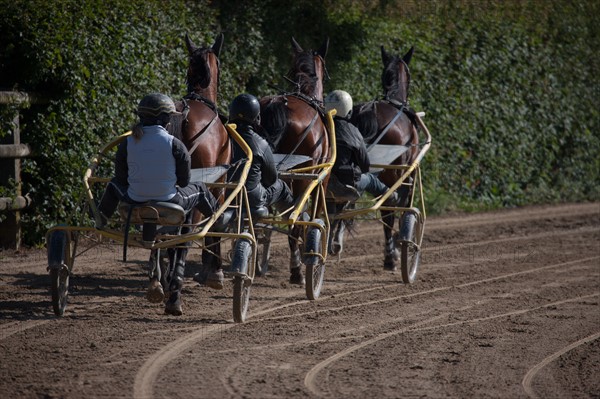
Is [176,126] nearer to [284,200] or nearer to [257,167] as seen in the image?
[257,167]

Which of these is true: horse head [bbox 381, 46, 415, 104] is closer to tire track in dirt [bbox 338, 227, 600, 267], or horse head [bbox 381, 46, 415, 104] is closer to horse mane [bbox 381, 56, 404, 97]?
horse mane [bbox 381, 56, 404, 97]

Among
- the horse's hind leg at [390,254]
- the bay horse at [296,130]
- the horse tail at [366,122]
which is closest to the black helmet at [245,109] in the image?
the bay horse at [296,130]

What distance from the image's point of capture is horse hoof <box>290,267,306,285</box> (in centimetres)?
Result: 1066

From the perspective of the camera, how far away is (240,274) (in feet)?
26.8

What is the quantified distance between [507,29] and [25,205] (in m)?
11.1

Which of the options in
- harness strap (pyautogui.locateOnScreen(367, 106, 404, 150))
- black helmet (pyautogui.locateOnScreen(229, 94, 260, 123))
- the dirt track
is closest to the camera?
the dirt track

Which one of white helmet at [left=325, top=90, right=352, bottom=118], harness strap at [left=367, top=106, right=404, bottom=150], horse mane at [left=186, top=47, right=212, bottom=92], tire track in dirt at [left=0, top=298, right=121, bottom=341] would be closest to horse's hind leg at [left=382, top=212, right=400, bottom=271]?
harness strap at [left=367, top=106, right=404, bottom=150]

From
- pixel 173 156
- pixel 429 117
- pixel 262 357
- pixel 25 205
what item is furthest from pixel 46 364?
pixel 429 117

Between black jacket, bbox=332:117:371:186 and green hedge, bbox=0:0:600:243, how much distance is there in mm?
2885

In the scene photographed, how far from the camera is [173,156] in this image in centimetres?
792

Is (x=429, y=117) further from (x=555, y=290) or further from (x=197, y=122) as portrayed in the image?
(x=197, y=122)

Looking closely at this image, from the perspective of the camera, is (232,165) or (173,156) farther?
(232,165)

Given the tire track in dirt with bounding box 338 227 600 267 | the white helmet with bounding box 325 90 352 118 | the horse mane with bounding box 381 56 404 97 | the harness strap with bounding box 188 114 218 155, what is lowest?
the tire track in dirt with bounding box 338 227 600 267

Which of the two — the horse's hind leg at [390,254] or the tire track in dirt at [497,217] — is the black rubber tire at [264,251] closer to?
the horse's hind leg at [390,254]
